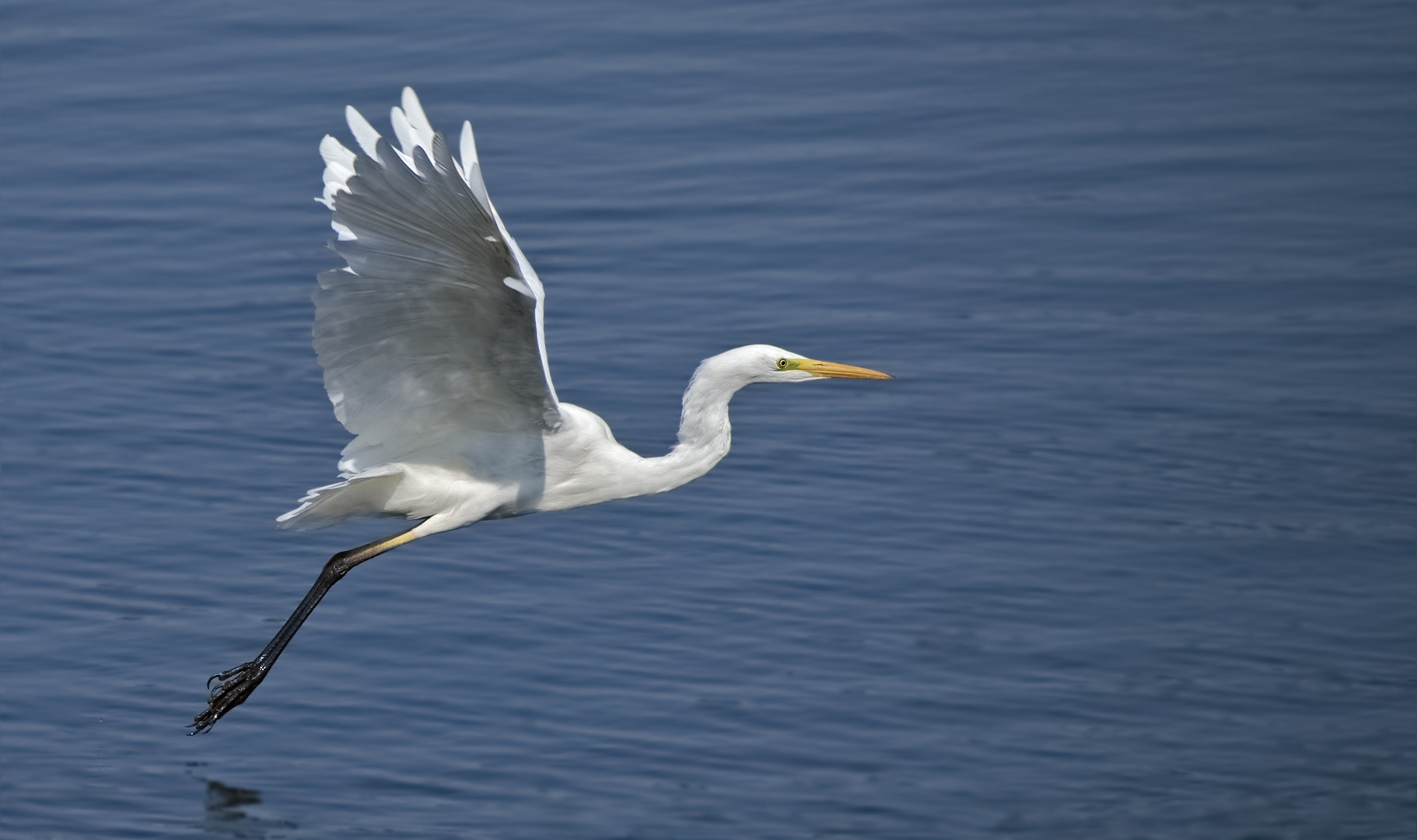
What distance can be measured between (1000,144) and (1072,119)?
0.86 m

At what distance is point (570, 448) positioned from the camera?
28.8 feet

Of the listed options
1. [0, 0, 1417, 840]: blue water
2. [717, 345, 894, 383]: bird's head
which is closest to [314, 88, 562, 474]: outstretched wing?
[717, 345, 894, 383]: bird's head

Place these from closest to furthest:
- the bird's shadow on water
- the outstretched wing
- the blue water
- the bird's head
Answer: the outstretched wing
the bird's shadow on water
the bird's head
the blue water

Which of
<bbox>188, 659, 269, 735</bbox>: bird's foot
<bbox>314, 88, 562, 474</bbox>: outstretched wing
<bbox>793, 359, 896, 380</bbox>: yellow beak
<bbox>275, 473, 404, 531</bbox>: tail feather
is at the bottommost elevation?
<bbox>188, 659, 269, 735</bbox>: bird's foot

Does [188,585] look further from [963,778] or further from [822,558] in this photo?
[963,778]

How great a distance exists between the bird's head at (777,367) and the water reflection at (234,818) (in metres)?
2.63

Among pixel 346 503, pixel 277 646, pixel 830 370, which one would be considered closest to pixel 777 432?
pixel 830 370

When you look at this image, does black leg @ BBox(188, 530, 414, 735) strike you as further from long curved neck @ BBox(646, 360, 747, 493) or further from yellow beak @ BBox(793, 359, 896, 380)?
yellow beak @ BBox(793, 359, 896, 380)

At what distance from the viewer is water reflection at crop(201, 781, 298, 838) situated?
27.3 ft

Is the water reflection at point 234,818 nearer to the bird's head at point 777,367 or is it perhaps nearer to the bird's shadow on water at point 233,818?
the bird's shadow on water at point 233,818

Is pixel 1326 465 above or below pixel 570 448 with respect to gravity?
below

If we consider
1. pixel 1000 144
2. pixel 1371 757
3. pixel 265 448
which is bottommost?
pixel 1371 757

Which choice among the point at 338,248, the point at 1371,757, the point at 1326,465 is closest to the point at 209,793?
the point at 338,248

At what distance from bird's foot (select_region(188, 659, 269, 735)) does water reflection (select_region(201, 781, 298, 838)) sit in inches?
16.1
